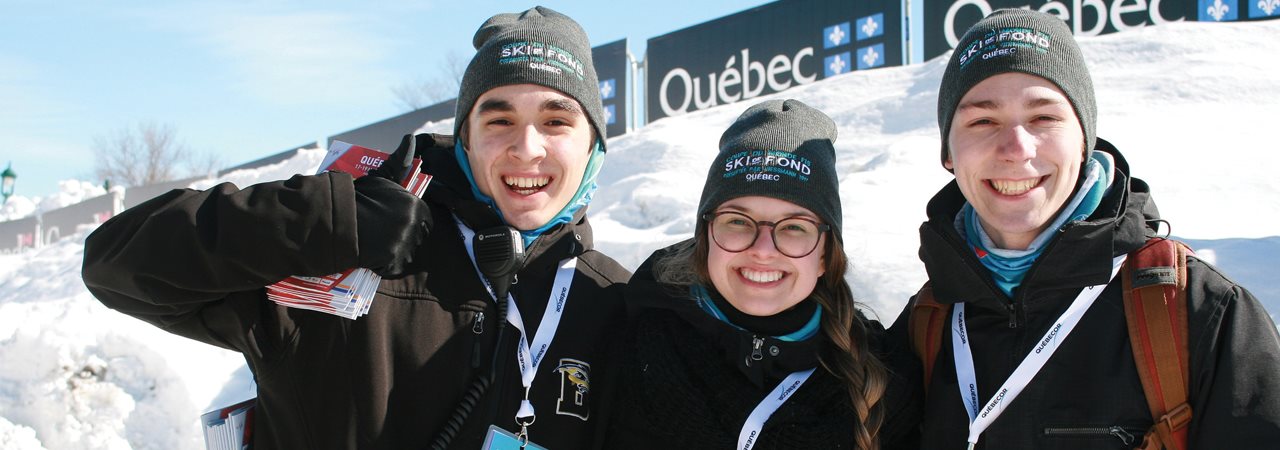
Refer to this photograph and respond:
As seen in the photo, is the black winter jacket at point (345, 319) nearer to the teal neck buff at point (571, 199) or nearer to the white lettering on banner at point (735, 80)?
the teal neck buff at point (571, 199)

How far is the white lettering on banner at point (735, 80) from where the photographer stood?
15258mm

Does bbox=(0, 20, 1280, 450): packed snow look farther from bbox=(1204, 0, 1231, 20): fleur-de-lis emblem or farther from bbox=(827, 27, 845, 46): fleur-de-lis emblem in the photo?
bbox=(827, 27, 845, 46): fleur-de-lis emblem

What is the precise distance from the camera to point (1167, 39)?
1221cm

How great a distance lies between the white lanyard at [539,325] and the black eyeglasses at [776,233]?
54 centimetres

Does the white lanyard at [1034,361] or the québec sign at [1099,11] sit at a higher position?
the québec sign at [1099,11]

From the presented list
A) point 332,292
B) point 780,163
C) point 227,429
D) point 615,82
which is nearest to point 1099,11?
point 615,82

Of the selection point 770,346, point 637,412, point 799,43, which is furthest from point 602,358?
point 799,43

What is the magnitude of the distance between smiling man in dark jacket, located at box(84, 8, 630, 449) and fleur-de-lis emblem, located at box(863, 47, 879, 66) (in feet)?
39.9

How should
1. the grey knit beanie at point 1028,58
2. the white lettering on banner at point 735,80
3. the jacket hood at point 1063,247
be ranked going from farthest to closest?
A: the white lettering on banner at point 735,80, the grey knit beanie at point 1028,58, the jacket hood at point 1063,247

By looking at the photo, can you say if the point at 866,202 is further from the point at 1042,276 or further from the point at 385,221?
the point at 385,221

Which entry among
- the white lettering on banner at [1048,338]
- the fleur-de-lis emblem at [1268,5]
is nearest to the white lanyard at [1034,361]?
the white lettering on banner at [1048,338]

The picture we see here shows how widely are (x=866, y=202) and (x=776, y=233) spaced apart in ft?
17.5

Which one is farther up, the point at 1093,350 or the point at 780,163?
the point at 780,163

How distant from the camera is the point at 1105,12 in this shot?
12.7 metres
